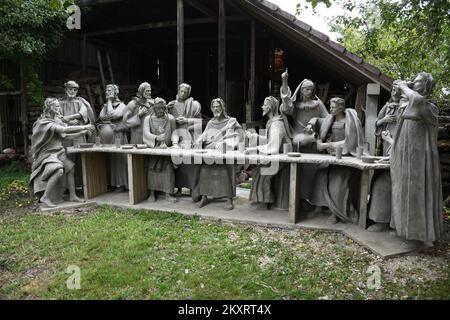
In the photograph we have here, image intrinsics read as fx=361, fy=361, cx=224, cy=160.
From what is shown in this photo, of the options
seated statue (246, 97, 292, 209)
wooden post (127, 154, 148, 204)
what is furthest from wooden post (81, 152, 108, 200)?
seated statue (246, 97, 292, 209)

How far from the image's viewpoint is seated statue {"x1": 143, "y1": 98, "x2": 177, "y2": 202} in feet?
21.7

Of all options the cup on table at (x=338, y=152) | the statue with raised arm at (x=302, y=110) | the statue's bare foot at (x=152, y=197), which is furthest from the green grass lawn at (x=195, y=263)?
the statue with raised arm at (x=302, y=110)

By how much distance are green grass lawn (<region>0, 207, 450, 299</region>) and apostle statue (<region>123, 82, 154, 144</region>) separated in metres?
1.96

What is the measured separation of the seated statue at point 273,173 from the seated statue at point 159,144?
5.18ft

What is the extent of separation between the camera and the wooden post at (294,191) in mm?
5312

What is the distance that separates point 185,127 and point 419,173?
4025mm

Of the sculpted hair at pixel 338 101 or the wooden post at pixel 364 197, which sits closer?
the wooden post at pixel 364 197

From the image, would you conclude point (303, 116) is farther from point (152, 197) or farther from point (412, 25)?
point (412, 25)

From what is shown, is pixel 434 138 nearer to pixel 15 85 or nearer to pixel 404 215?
pixel 404 215

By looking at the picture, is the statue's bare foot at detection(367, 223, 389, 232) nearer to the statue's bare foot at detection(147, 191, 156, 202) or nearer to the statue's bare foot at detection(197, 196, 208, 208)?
the statue's bare foot at detection(197, 196, 208, 208)

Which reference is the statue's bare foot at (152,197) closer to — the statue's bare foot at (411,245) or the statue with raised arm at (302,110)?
the statue with raised arm at (302,110)

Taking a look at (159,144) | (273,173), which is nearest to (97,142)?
(159,144)

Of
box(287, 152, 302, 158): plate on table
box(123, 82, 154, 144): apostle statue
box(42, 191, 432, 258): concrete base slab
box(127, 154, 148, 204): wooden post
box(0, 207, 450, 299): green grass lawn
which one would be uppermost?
box(123, 82, 154, 144): apostle statue

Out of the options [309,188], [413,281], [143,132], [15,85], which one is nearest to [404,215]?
[413,281]
